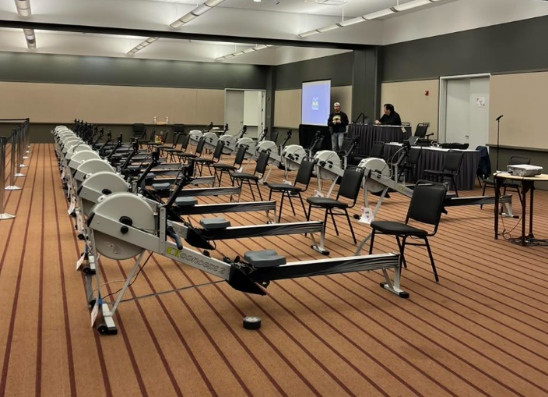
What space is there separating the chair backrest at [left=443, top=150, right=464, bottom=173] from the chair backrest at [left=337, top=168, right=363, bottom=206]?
3722 mm

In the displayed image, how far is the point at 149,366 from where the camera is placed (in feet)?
10.8

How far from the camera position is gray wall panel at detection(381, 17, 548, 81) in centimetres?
1155

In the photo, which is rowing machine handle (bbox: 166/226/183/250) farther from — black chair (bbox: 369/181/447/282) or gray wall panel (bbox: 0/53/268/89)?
gray wall panel (bbox: 0/53/268/89)

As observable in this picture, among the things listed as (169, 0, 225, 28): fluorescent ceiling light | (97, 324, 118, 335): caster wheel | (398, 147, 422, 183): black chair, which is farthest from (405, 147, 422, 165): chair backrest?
(97, 324, 118, 335): caster wheel

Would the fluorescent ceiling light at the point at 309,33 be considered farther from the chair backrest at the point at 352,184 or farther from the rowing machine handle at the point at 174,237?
the rowing machine handle at the point at 174,237

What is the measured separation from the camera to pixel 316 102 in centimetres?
2002

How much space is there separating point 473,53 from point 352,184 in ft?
26.4

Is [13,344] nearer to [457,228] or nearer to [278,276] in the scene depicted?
[278,276]

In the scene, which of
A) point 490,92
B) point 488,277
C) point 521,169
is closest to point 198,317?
point 488,277

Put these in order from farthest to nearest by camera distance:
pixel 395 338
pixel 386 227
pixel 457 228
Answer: pixel 457 228 < pixel 386 227 < pixel 395 338

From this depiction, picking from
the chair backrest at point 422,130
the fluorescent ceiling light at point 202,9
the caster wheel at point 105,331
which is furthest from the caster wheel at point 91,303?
the chair backrest at point 422,130

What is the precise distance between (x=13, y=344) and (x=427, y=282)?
10.4 ft

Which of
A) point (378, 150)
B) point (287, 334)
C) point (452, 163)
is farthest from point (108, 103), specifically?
point (287, 334)

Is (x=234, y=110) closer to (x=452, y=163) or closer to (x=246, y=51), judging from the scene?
(x=246, y=51)
